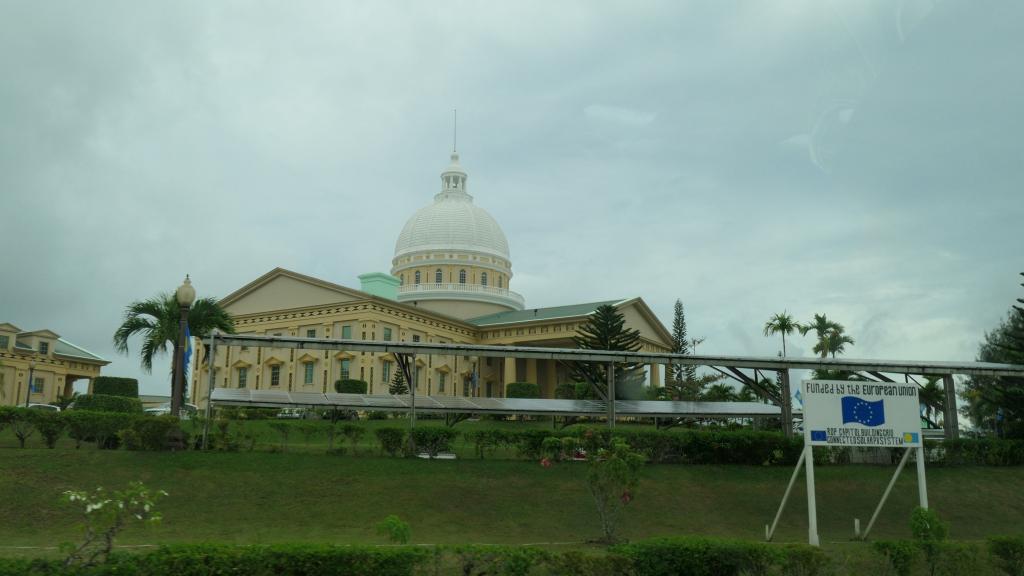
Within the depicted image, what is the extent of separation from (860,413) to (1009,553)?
192 inches

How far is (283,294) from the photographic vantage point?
186 feet

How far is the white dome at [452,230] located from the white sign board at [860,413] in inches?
2055

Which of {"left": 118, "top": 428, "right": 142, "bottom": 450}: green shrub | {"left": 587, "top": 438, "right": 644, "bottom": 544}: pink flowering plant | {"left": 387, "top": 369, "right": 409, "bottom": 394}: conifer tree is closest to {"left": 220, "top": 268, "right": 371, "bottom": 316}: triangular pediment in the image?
{"left": 387, "top": 369, "right": 409, "bottom": 394}: conifer tree

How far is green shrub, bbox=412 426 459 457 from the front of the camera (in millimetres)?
22422

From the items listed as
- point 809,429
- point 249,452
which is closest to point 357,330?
point 249,452

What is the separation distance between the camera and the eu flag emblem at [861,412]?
17281 mm

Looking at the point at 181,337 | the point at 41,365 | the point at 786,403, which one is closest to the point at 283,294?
the point at 41,365

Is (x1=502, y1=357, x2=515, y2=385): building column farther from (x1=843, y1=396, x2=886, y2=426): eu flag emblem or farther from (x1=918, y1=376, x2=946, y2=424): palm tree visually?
(x1=843, y1=396, x2=886, y2=426): eu flag emblem

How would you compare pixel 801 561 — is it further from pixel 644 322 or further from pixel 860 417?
pixel 644 322

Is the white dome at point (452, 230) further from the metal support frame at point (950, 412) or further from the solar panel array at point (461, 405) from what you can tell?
the metal support frame at point (950, 412)

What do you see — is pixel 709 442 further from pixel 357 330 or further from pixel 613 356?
pixel 357 330

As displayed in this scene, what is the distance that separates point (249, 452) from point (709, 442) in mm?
12337

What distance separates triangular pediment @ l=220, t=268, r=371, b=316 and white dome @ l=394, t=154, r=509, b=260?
14840mm

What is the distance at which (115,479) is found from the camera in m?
18.2
